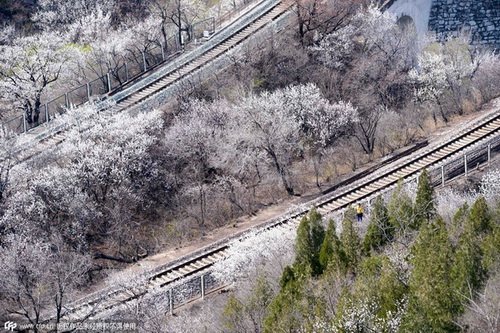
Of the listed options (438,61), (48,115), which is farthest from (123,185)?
(438,61)

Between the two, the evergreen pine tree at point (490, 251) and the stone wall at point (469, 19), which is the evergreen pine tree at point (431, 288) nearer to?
the evergreen pine tree at point (490, 251)

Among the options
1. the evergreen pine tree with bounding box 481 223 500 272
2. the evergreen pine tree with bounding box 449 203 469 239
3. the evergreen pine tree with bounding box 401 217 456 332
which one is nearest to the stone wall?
the evergreen pine tree with bounding box 449 203 469 239

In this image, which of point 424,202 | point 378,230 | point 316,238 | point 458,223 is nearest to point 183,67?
point 316,238

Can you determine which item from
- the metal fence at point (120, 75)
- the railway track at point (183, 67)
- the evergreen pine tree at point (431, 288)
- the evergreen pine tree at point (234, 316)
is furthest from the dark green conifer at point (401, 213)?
the metal fence at point (120, 75)

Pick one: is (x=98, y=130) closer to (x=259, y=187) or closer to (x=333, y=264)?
(x=259, y=187)

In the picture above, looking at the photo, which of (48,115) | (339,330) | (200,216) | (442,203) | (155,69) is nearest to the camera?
(339,330)
